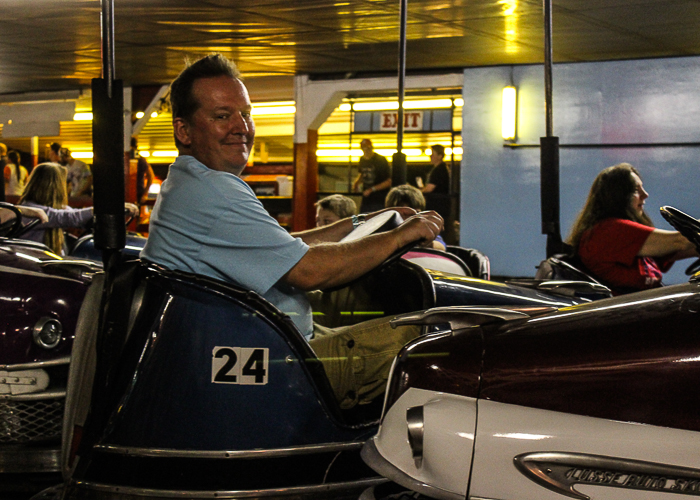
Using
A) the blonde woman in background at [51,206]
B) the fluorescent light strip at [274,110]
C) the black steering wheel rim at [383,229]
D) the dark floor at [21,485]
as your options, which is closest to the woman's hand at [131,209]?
the blonde woman in background at [51,206]

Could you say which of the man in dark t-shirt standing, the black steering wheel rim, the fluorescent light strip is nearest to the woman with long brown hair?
the black steering wheel rim

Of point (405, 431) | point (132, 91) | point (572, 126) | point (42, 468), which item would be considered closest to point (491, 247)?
point (572, 126)

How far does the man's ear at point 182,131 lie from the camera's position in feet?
6.15

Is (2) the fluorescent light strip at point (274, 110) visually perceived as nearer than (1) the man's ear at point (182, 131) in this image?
No

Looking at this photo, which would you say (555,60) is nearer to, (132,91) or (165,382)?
(132,91)

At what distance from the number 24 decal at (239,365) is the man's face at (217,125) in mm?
576

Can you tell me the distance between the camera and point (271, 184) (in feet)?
39.2

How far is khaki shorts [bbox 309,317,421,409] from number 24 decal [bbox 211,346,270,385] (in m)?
0.29

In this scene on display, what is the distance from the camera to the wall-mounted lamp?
31.4 ft

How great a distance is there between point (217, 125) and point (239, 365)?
644mm

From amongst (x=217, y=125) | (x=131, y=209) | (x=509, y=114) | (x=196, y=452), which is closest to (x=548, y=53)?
(x=217, y=125)

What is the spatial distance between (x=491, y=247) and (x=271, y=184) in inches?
150

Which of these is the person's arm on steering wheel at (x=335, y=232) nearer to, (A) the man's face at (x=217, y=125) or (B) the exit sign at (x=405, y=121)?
(A) the man's face at (x=217, y=125)

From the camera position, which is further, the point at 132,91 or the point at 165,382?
the point at 132,91
